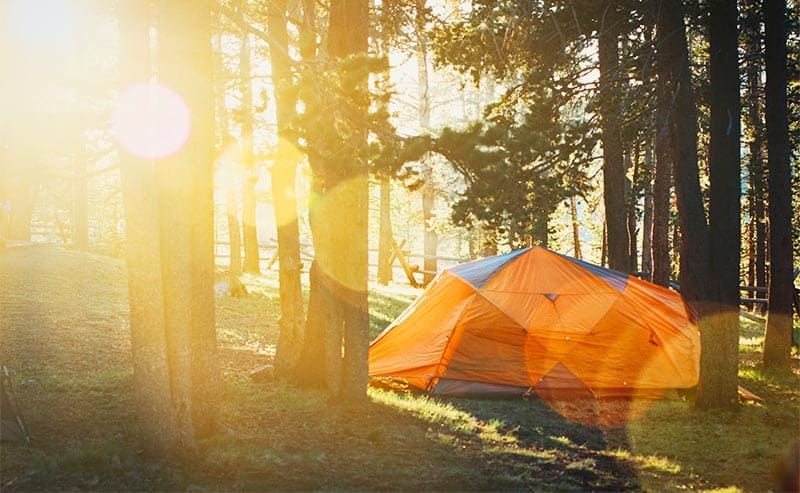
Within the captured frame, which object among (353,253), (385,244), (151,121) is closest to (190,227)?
(151,121)

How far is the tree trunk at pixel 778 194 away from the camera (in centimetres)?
1191

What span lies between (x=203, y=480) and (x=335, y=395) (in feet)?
8.41

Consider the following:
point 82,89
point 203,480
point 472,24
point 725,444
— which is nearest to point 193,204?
point 203,480

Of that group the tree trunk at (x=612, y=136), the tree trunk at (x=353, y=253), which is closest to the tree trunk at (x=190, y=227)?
the tree trunk at (x=353, y=253)

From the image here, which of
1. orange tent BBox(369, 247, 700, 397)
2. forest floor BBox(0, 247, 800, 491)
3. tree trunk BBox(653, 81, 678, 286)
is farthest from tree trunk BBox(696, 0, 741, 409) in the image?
tree trunk BBox(653, 81, 678, 286)

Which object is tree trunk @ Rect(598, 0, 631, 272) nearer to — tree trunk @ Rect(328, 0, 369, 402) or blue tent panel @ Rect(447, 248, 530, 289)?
blue tent panel @ Rect(447, 248, 530, 289)

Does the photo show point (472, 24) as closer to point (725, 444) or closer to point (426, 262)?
point (725, 444)

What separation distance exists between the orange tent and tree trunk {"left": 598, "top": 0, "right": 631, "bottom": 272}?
223 cm

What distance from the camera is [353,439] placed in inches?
282

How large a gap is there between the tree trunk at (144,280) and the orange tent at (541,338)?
15.8 ft

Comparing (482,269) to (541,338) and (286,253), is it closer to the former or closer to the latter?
(541,338)

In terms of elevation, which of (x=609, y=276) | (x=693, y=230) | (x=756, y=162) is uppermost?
(x=756, y=162)

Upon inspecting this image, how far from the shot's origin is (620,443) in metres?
8.23

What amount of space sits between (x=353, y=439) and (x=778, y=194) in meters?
9.38
